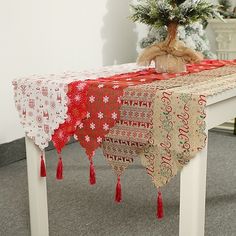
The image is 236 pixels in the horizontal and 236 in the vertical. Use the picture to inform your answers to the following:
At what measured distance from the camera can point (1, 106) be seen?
113 inches

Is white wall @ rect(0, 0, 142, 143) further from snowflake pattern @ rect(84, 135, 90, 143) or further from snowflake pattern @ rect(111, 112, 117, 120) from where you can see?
snowflake pattern @ rect(111, 112, 117, 120)

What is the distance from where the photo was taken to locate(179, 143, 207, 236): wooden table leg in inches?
49.6

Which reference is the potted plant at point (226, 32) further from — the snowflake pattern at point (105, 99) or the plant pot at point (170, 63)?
the snowflake pattern at point (105, 99)

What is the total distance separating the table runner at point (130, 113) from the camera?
48.8 inches

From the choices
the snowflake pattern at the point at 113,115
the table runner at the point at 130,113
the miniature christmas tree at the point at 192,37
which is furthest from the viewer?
the miniature christmas tree at the point at 192,37

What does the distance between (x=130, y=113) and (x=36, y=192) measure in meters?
0.62

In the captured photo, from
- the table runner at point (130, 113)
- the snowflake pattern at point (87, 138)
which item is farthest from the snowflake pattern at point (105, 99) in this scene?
the snowflake pattern at point (87, 138)

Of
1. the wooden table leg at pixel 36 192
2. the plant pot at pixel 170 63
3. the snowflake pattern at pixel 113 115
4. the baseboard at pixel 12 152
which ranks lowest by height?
the baseboard at pixel 12 152

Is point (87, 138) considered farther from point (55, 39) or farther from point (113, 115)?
point (55, 39)

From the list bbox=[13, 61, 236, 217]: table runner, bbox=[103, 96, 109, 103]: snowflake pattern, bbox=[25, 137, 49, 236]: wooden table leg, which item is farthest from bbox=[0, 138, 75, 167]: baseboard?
bbox=[103, 96, 109, 103]: snowflake pattern

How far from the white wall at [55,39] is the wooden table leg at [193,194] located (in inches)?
73.6

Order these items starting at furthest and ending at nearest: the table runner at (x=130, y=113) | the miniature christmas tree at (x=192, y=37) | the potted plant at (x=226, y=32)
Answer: the potted plant at (x=226, y=32) < the miniature christmas tree at (x=192, y=37) < the table runner at (x=130, y=113)

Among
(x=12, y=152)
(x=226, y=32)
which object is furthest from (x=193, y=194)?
(x=226, y=32)

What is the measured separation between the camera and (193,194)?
1265 millimetres
